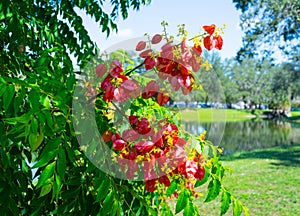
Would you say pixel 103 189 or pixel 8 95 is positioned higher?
pixel 8 95

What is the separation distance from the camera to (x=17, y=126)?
96 centimetres

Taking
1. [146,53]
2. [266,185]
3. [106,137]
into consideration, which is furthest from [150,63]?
[266,185]

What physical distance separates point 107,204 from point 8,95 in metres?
0.44

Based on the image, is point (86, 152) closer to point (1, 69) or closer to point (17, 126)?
point (17, 126)

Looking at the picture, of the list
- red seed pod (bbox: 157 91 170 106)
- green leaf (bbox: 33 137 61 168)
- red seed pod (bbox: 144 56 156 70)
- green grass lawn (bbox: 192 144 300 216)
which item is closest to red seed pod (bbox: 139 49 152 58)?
red seed pod (bbox: 144 56 156 70)

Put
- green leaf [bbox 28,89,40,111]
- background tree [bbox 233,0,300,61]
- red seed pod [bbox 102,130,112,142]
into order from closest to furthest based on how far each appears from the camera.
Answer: green leaf [bbox 28,89,40,111]
red seed pod [bbox 102,130,112,142]
background tree [bbox 233,0,300,61]

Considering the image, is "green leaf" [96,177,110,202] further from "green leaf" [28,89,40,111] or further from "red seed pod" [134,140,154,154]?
"green leaf" [28,89,40,111]

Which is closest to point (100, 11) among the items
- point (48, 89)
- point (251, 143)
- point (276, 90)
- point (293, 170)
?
point (48, 89)

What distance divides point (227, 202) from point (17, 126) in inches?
31.3

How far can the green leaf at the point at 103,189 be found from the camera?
3.49ft

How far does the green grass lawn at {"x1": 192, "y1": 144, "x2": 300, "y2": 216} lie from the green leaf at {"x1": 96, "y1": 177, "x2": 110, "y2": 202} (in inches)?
165

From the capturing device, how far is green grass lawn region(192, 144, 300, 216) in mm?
5332

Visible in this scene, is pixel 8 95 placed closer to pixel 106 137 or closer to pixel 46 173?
pixel 46 173

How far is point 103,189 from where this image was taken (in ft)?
3.52
